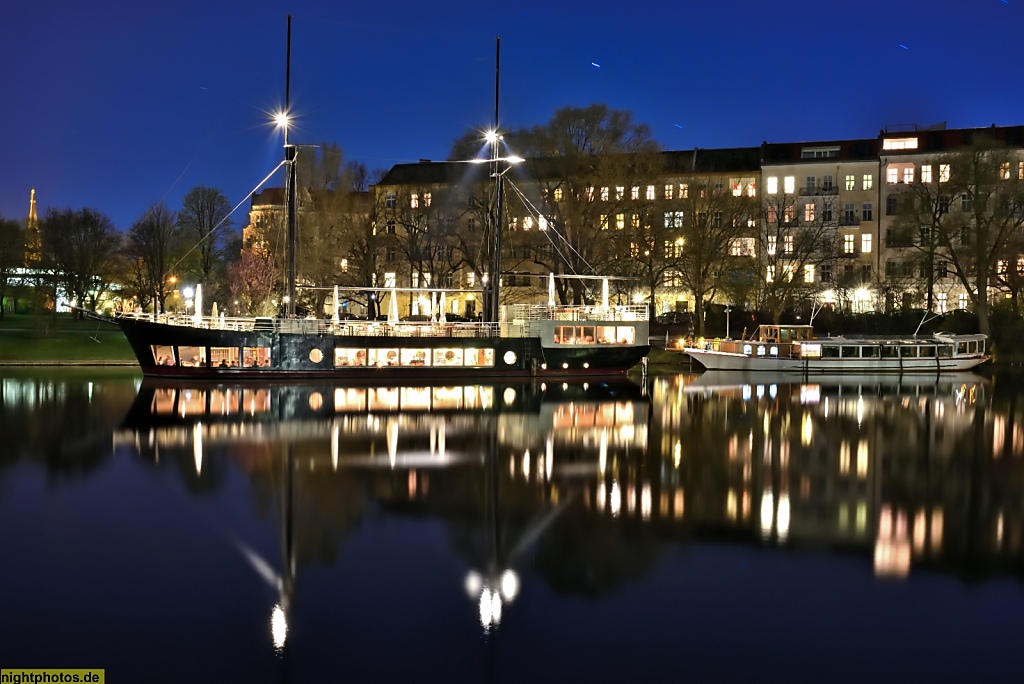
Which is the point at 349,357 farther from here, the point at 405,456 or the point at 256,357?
the point at 405,456

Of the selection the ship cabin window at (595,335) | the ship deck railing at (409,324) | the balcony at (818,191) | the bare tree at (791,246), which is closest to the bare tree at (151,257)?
the ship deck railing at (409,324)

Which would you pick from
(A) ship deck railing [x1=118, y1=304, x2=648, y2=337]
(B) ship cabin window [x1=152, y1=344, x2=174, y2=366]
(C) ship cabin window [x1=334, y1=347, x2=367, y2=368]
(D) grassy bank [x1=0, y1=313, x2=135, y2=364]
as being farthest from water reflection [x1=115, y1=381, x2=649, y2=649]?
(D) grassy bank [x1=0, y1=313, x2=135, y2=364]

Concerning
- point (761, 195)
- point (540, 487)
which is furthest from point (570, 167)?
point (540, 487)

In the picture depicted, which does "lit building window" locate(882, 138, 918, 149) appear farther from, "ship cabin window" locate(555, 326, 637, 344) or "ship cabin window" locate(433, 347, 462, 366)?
"ship cabin window" locate(433, 347, 462, 366)

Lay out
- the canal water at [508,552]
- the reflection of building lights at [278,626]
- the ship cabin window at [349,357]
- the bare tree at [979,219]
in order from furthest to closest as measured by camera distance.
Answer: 1. the bare tree at [979,219]
2. the ship cabin window at [349,357]
3. the reflection of building lights at [278,626]
4. the canal water at [508,552]

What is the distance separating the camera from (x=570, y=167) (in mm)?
57344

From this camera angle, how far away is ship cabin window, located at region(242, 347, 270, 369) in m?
43.4

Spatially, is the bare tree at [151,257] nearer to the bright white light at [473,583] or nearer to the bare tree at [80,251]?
the bare tree at [80,251]

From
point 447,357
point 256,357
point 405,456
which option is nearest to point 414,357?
point 447,357

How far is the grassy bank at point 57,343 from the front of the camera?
180 ft

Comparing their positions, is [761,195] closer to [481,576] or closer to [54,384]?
[54,384]

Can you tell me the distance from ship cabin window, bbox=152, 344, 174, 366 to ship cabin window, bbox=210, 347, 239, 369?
2214 millimetres

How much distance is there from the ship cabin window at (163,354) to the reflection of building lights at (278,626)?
35386mm

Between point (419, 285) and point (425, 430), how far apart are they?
42.9 meters
